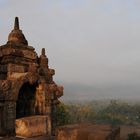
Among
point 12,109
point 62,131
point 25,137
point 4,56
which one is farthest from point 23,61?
point 62,131

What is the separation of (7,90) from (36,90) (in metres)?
2.31

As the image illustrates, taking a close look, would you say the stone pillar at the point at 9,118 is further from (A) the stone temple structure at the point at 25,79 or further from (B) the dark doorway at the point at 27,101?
(B) the dark doorway at the point at 27,101

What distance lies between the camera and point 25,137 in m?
10.1

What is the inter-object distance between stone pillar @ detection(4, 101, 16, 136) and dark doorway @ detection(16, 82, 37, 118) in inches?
79.0

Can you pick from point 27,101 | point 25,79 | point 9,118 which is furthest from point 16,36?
point 9,118

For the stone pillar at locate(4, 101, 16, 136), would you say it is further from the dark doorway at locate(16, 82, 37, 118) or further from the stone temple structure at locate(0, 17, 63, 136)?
the dark doorway at locate(16, 82, 37, 118)

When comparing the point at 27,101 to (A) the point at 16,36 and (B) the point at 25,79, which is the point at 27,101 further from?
(A) the point at 16,36

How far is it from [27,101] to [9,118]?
260 centimetres

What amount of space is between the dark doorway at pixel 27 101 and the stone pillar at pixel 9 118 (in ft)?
6.58

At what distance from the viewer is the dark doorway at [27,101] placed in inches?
533

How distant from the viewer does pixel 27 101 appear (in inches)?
545

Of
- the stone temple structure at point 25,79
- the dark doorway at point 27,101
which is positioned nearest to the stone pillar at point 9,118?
the stone temple structure at point 25,79

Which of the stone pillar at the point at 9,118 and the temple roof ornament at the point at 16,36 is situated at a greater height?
the temple roof ornament at the point at 16,36

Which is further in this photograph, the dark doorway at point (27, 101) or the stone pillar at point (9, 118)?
the dark doorway at point (27, 101)
